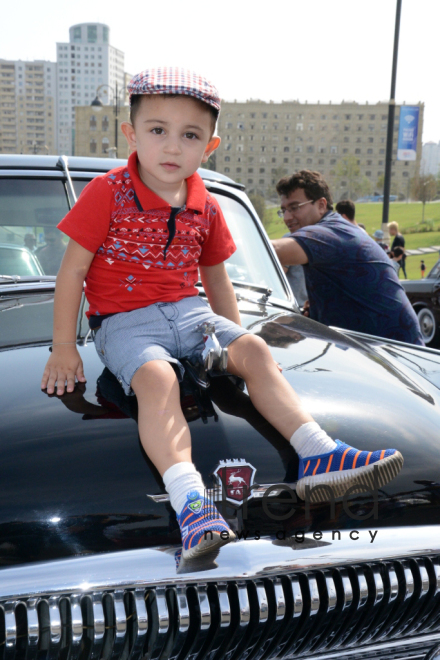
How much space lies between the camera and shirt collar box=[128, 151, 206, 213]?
217 centimetres

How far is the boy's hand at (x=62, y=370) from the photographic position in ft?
5.80

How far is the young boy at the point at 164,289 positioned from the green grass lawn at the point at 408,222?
21941 mm

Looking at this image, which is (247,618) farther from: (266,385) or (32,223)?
(32,223)

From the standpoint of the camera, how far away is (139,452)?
1566 millimetres

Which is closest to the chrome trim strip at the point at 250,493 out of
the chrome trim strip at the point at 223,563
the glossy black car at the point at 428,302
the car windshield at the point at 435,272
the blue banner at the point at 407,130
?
the chrome trim strip at the point at 223,563

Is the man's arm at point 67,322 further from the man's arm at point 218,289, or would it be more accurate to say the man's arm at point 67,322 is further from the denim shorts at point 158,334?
the man's arm at point 218,289

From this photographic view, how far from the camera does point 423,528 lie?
62.3 inches

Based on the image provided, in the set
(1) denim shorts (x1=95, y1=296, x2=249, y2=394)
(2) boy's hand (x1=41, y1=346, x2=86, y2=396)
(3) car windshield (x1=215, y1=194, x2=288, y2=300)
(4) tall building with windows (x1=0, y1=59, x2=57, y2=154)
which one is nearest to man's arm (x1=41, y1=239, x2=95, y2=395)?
(2) boy's hand (x1=41, y1=346, x2=86, y2=396)

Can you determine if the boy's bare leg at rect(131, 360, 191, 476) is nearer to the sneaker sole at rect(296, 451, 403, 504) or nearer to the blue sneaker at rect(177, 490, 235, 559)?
the blue sneaker at rect(177, 490, 235, 559)

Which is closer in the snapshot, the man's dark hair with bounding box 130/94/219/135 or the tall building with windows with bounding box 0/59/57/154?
the man's dark hair with bounding box 130/94/219/135

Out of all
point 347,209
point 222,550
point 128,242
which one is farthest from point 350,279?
point 347,209

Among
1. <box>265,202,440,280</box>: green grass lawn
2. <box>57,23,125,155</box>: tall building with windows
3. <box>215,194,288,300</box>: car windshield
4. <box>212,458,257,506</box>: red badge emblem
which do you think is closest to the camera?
<box>212,458,257,506</box>: red badge emblem

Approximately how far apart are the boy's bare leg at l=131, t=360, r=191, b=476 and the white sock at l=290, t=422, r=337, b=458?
0.92ft

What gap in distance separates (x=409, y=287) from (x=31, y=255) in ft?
30.3
